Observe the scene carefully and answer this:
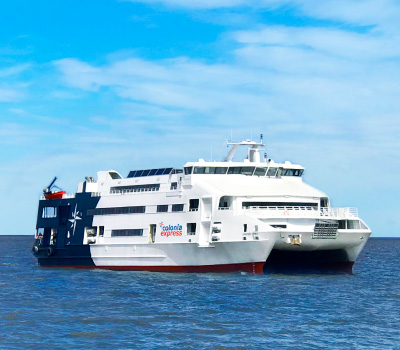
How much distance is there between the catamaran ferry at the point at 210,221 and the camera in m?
40.8

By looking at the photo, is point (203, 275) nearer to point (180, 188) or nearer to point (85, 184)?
point (180, 188)

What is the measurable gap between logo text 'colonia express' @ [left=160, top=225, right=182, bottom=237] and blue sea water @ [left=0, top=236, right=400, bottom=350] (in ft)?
8.86

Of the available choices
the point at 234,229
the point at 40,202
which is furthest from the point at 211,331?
the point at 40,202

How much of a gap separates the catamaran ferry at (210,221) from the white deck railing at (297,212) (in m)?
0.06

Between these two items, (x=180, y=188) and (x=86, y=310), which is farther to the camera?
(x=180, y=188)

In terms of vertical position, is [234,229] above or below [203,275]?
above

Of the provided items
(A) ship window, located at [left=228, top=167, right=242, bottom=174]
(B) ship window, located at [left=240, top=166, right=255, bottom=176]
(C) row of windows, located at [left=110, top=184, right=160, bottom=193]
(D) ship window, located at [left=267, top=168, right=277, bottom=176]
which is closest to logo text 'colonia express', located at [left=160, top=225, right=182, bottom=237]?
(C) row of windows, located at [left=110, top=184, right=160, bottom=193]

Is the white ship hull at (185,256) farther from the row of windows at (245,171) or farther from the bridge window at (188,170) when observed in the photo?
the row of windows at (245,171)

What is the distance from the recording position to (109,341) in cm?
2452

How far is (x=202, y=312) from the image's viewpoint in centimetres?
2992

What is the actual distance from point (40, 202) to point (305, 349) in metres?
38.5

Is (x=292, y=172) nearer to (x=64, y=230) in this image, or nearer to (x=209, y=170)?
(x=209, y=170)

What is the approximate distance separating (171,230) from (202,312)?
15.4 meters

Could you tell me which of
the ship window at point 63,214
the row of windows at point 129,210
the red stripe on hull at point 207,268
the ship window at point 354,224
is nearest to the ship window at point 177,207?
the row of windows at point 129,210
